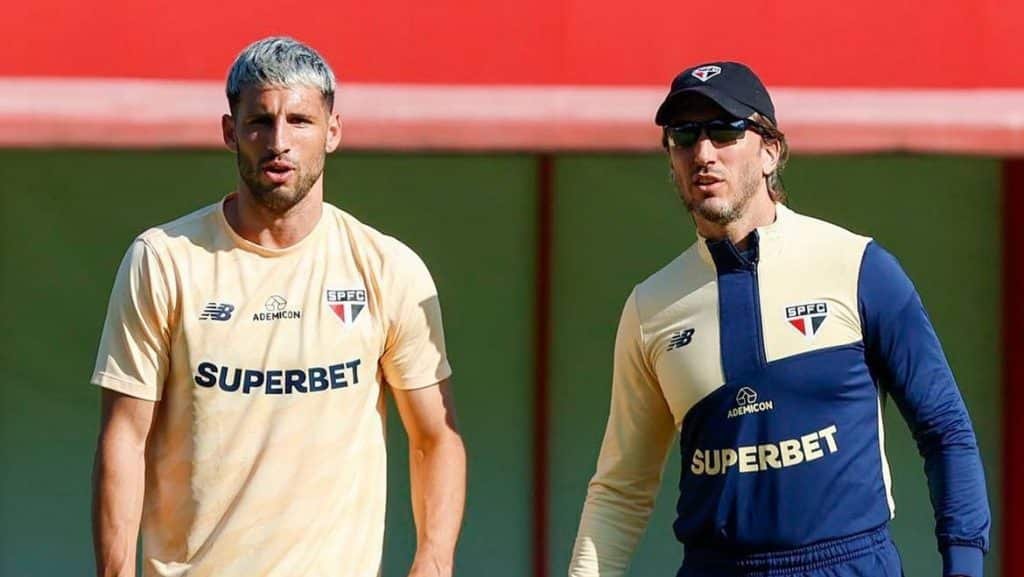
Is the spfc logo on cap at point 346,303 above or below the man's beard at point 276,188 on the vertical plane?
below

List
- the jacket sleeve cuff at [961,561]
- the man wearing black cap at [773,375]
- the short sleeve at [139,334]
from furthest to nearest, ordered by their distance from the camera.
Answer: the short sleeve at [139,334] < the man wearing black cap at [773,375] < the jacket sleeve cuff at [961,561]

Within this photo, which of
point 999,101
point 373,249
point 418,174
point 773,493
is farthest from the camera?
point 418,174

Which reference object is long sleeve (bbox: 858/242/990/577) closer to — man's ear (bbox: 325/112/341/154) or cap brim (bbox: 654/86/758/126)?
cap brim (bbox: 654/86/758/126)

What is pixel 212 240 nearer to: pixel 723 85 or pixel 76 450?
pixel 723 85

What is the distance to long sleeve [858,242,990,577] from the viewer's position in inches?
140

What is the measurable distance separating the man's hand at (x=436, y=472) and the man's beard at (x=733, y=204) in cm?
63

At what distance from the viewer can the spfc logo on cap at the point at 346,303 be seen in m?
3.80

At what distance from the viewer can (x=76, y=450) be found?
5965mm

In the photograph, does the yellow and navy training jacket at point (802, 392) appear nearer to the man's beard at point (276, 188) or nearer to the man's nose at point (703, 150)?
the man's nose at point (703, 150)


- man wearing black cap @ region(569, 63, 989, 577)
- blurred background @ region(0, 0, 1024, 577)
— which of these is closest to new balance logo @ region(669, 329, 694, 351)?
man wearing black cap @ region(569, 63, 989, 577)

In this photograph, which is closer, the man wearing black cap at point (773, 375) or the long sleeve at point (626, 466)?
the man wearing black cap at point (773, 375)

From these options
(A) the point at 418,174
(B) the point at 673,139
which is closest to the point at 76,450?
(A) the point at 418,174

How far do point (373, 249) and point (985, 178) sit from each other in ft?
8.94

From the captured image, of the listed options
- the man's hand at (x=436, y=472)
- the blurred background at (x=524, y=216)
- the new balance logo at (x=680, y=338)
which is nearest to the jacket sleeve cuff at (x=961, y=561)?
the new balance logo at (x=680, y=338)
